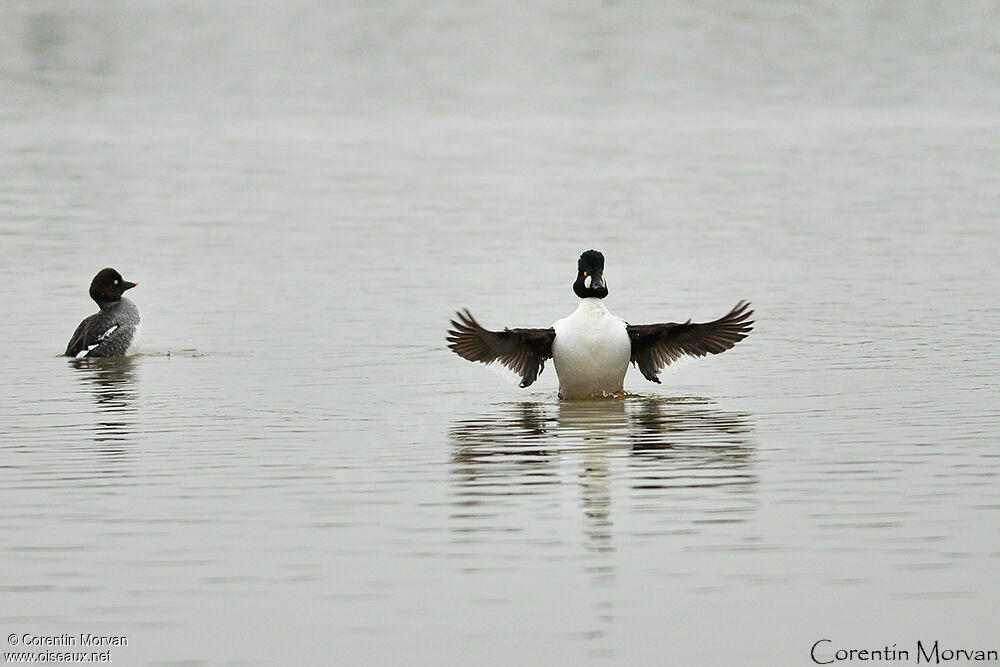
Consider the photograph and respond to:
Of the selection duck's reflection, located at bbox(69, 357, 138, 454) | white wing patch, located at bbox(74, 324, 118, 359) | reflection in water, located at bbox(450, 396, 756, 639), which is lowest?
reflection in water, located at bbox(450, 396, 756, 639)

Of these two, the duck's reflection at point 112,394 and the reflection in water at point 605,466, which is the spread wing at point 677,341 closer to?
the reflection in water at point 605,466

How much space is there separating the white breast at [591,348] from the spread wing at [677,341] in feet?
0.67

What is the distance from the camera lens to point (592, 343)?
14961 millimetres

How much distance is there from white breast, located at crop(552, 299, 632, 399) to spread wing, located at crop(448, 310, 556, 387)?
0.17 metres

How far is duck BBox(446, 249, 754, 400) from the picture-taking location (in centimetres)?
1499

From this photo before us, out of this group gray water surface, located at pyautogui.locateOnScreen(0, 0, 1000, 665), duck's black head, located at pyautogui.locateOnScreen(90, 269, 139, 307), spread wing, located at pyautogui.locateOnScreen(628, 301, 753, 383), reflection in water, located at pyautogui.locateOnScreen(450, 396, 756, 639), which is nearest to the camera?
gray water surface, located at pyautogui.locateOnScreen(0, 0, 1000, 665)

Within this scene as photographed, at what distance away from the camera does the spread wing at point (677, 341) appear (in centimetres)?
1521

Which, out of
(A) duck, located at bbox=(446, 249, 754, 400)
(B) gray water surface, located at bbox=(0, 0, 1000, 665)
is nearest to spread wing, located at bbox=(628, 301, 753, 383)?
(A) duck, located at bbox=(446, 249, 754, 400)

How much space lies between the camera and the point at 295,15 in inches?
4021

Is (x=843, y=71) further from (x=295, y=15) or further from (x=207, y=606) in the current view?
(x=207, y=606)

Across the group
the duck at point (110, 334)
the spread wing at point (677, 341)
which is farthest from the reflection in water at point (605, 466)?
the duck at point (110, 334)

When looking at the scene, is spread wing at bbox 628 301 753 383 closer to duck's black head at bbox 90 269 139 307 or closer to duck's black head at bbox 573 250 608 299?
duck's black head at bbox 573 250 608 299

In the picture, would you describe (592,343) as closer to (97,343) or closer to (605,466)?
(605,466)

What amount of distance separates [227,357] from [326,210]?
13115mm
